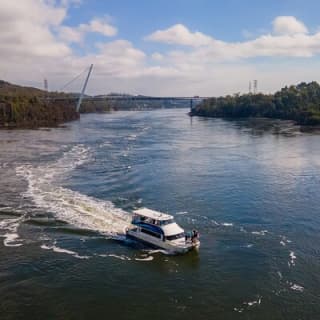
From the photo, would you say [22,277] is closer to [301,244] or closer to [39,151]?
[301,244]

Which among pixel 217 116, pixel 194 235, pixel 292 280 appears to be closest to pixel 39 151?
pixel 194 235

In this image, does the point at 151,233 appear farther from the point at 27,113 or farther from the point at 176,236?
the point at 27,113

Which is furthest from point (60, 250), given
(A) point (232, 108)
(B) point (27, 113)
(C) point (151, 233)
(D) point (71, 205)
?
(A) point (232, 108)

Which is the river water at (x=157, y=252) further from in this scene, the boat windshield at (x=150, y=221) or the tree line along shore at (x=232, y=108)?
the tree line along shore at (x=232, y=108)

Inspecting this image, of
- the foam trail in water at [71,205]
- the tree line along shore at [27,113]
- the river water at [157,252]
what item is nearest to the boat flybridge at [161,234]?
the river water at [157,252]

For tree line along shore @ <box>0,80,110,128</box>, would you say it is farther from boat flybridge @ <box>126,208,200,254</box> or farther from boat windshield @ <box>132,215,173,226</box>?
boat flybridge @ <box>126,208,200,254</box>

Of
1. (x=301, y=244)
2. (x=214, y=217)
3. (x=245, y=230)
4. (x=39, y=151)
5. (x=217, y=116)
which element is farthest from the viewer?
(x=217, y=116)
